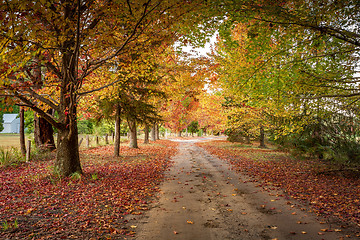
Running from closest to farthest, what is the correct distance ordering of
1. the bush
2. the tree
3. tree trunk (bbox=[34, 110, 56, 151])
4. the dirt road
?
1. the dirt road
2. the tree
3. the bush
4. tree trunk (bbox=[34, 110, 56, 151])

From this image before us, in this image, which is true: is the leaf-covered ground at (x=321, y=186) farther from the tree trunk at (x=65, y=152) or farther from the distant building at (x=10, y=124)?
the distant building at (x=10, y=124)

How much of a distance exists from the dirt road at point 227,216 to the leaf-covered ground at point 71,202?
1.91ft

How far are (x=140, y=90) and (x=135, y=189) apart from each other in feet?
25.8

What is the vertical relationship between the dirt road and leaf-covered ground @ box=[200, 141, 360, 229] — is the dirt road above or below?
above

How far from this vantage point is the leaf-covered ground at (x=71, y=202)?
4156mm

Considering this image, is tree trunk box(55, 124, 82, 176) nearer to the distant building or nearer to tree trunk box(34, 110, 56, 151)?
tree trunk box(34, 110, 56, 151)

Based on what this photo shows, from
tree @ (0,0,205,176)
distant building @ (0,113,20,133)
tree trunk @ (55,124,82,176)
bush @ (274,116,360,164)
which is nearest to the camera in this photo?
tree @ (0,0,205,176)

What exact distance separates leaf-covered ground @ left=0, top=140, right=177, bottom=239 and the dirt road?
22.9 inches

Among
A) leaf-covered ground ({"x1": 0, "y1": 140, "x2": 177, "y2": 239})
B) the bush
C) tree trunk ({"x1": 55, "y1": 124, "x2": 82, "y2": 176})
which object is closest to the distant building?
leaf-covered ground ({"x1": 0, "y1": 140, "x2": 177, "y2": 239})

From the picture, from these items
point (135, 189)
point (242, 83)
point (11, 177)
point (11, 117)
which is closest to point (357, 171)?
point (242, 83)

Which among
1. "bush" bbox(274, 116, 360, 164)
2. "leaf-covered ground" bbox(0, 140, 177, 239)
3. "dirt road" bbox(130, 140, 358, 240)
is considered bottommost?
"dirt road" bbox(130, 140, 358, 240)

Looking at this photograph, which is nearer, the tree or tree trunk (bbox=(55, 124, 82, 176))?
the tree

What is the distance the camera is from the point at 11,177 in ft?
27.4

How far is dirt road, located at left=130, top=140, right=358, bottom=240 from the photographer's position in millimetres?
4105
